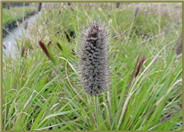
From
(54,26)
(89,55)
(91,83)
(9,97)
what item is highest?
(54,26)

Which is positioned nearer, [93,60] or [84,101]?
[93,60]

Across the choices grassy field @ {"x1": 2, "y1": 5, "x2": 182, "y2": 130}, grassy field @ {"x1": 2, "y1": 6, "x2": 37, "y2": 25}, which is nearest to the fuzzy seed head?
grassy field @ {"x1": 2, "y1": 5, "x2": 182, "y2": 130}

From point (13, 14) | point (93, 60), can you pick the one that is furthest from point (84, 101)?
point (13, 14)

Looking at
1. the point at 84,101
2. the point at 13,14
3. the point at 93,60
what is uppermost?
the point at 13,14

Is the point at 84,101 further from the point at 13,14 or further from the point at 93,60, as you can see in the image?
the point at 13,14

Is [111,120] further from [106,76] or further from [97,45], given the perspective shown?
[97,45]

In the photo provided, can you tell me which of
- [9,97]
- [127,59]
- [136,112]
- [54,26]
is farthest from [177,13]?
[9,97]

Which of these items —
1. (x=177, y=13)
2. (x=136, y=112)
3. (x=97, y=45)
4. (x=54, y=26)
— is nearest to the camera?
(x=97, y=45)

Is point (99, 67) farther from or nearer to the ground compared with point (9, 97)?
farther from the ground
